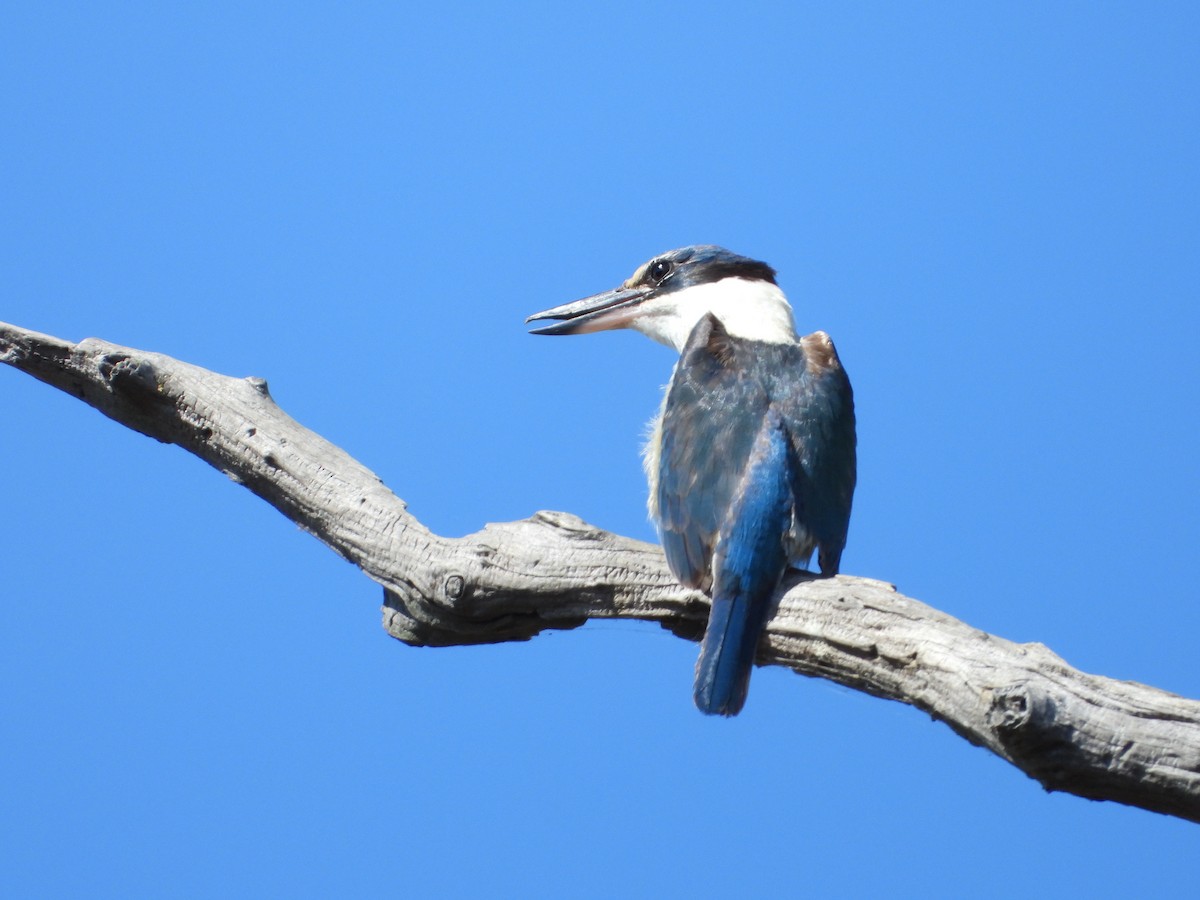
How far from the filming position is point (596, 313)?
3.02 m

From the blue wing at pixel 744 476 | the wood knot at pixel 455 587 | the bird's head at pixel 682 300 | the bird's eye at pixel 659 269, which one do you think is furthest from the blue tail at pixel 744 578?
the bird's eye at pixel 659 269

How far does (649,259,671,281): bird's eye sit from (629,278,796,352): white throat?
0.05 m

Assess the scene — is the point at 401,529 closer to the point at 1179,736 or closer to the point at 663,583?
the point at 663,583

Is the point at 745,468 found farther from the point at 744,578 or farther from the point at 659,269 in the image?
the point at 659,269

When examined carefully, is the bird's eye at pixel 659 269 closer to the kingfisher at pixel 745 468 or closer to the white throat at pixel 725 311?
the white throat at pixel 725 311

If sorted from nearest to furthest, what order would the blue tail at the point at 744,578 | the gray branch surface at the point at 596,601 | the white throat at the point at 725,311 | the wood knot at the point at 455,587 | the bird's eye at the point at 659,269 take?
1. the gray branch surface at the point at 596,601
2. the blue tail at the point at 744,578
3. the wood knot at the point at 455,587
4. the white throat at the point at 725,311
5. the bird's eye at the point at 659,269

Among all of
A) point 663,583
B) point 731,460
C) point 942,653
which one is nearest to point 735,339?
point 731,460

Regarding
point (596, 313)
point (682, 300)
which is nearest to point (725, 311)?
point (682, 300)

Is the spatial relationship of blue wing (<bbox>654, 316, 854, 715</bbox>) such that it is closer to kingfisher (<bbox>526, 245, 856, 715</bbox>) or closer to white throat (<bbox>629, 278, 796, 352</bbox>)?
kingfisher (<bbox>526, 245, 856, 715</bbox>)

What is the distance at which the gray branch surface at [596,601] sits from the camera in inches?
63.4

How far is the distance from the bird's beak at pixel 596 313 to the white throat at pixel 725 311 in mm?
28

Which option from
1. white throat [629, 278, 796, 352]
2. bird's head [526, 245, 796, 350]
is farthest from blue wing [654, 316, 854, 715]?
bird's head [526, 245, 796, 350]

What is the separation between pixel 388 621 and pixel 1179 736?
1379mm

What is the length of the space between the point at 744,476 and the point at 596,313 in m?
0.91
